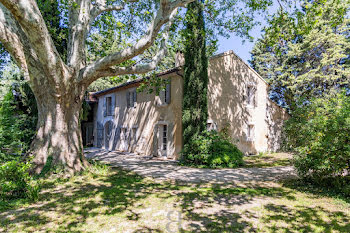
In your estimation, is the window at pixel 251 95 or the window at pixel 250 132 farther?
the window at pixel 251 95

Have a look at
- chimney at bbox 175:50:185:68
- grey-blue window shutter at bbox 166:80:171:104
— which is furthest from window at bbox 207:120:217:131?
chimney at bbox 175:50:185:68

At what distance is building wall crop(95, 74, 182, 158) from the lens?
13.2 meters

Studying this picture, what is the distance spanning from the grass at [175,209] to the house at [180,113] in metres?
6.63

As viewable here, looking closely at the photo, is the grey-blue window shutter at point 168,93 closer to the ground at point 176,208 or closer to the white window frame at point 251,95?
the white window frame at point 251,95

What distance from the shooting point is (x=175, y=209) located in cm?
502

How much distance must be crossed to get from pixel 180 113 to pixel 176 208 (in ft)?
27.2

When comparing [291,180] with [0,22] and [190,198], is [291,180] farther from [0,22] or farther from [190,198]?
[0,22]

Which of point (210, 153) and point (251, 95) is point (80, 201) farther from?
point (251, 95)

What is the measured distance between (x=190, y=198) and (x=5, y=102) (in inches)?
225

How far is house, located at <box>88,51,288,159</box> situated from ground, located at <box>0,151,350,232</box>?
21.3 ft

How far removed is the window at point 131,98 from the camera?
1684 cm

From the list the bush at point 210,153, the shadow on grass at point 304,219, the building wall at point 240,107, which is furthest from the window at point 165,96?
the shadow on grass at point 304,219

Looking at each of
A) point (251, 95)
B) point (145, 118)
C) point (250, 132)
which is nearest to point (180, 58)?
point (145, 118)

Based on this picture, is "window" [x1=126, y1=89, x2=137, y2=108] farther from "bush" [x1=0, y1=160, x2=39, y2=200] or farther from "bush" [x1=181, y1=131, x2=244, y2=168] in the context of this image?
"bush" [x1=0, y1=160, x2=39, y2=200]
